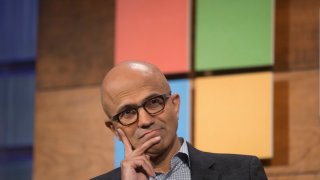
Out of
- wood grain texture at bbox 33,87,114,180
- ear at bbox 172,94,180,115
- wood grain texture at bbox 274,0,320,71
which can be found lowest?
wood grain texture at bbox 33,87,114,180

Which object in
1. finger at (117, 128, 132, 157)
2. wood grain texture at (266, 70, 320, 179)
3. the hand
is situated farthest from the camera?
wood grain texture at (266, 70, 320, 179)

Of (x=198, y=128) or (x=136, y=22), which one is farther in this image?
(x=136, y=22)

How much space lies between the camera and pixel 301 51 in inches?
108

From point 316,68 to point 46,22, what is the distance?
1338mm

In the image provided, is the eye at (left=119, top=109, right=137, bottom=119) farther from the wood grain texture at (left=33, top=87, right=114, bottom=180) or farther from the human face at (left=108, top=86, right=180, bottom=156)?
the wood grain texture at (left=33, top=87, right=114, bottom=180)

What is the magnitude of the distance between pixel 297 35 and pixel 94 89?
3.15 feet

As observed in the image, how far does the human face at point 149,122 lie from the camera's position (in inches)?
74.8

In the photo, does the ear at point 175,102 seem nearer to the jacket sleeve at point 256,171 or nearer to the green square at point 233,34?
the jacket sleeve at point 256,171

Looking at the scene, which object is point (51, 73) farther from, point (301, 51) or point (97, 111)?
point (301, 51)

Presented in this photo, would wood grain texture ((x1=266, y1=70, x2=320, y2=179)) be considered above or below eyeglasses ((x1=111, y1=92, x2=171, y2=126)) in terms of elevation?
below

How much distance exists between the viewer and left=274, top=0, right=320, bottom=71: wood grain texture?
2.72 metres

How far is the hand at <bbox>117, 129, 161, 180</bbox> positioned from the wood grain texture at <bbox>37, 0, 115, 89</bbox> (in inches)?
49.6

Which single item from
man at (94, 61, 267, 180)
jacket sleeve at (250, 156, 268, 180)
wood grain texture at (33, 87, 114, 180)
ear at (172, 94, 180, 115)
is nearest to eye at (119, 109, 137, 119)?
man at (94, 61, 267, 180)

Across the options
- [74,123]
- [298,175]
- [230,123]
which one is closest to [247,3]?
[230,123]
